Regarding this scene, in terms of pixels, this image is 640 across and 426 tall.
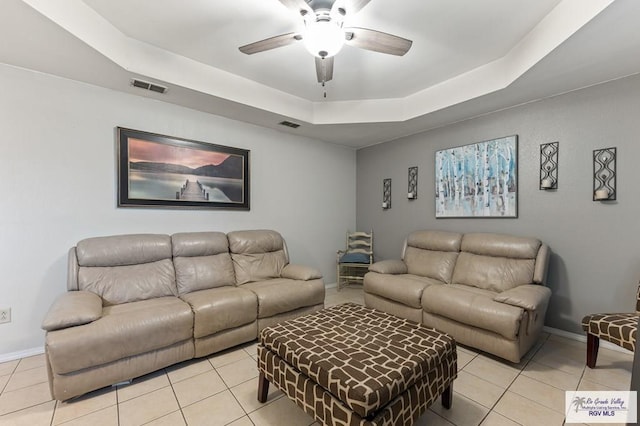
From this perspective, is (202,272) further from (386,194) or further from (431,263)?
(386,194)

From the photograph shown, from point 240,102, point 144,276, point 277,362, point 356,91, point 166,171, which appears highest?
point 356,91

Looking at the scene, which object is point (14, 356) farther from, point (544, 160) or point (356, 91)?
point (544, 160)

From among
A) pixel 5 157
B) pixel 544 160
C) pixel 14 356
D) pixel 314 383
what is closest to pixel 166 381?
pixel 314 383

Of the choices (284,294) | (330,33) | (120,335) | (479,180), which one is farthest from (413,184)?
(120,335)

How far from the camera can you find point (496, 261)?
2971 millimetres

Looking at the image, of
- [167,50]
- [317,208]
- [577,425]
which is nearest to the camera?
[577,425]

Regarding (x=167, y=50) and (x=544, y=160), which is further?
(x=544, y=160)

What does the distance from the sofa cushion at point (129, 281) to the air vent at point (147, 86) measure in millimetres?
1675

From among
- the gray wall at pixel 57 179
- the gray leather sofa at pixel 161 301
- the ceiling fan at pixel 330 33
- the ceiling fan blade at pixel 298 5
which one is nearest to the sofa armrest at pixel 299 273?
the gray leather sofa at pixel 161 301

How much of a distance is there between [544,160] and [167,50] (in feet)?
12.5

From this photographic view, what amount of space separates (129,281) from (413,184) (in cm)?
359

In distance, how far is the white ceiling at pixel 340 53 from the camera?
196 cm

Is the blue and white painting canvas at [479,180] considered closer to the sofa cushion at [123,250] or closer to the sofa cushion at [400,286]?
the sofa cushion at [400,286]

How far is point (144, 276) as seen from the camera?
2.62 metres
